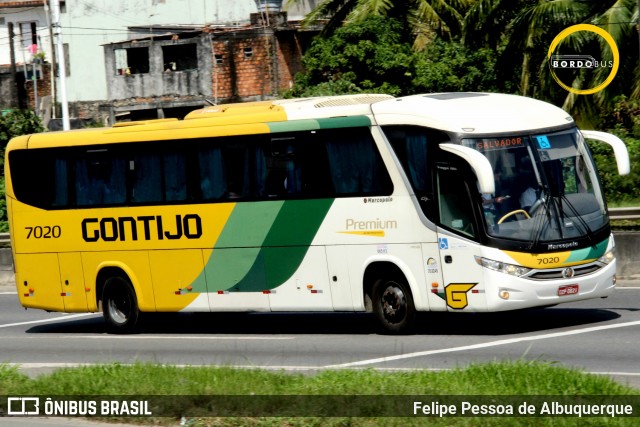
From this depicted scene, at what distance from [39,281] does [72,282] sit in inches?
28.1

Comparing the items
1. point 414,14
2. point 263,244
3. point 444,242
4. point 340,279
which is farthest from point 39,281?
point 414,14

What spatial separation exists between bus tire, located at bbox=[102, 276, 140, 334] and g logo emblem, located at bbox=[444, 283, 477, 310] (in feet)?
19.0

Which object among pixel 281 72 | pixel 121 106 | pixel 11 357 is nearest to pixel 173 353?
pixel 11 357

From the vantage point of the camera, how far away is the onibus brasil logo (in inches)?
1222

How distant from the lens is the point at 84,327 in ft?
69.7

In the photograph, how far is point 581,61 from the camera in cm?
3262

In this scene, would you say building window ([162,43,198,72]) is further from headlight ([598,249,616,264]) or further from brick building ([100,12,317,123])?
headlight ([598,249,616,264])

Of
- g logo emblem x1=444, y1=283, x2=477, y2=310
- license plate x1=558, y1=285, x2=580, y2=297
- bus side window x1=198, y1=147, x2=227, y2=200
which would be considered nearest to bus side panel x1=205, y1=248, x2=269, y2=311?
bus side window x1=198, y1=147, x2=227, y2=200

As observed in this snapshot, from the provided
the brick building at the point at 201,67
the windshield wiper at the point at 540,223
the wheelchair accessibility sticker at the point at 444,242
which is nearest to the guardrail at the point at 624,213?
the windshield wiper at the point at 540,223

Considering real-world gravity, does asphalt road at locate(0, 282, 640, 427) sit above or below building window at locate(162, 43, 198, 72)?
below

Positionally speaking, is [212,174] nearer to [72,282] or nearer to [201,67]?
[72,282]

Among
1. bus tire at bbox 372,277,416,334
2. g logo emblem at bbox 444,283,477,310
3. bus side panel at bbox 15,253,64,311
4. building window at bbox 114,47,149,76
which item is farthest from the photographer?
building window at bbox 114,47,149,76

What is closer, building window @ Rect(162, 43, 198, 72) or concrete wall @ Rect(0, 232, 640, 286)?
concrete wall @ Rect(0, 232, 640, 286)

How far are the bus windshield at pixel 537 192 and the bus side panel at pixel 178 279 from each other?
499 centimetres
